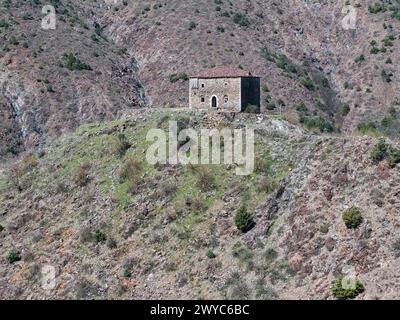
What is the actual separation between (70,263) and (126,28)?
197ft

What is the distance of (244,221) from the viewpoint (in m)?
63.3

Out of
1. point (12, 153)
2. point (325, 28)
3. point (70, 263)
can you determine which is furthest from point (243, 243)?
point (325, 28)

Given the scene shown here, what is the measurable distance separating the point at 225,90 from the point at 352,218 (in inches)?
785

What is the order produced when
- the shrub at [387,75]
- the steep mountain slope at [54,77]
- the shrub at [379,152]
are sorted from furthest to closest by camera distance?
the shrub at [387,75], the steep mountain slope at [54,77], the shrub at [379,152]

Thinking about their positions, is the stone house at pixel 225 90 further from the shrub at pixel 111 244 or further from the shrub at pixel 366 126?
the shrub at pixel 366 126

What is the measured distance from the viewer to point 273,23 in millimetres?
124250

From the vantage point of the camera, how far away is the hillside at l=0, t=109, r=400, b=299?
5844 centimetres

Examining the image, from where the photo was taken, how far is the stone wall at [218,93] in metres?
74.6

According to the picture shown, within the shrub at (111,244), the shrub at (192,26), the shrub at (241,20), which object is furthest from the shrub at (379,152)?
the shrub at (241,20)

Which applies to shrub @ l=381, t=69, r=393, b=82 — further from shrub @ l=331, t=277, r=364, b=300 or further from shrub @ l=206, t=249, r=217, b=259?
shrub @ l=331, t=277, r=364, b=300

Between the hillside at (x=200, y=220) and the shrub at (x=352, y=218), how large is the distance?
14.1 inches

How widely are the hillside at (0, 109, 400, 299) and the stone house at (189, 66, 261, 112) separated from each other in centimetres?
381

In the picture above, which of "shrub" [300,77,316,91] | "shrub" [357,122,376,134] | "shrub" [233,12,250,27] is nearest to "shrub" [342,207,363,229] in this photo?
"shrub" [357,122,376,134]
